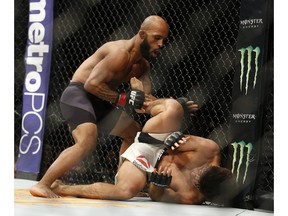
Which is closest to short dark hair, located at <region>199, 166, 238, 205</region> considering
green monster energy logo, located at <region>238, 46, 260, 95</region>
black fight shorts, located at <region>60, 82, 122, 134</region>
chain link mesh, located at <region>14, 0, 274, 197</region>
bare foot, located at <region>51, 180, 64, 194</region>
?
chain link mesh, located at <region>14, 0, 274, 197</region>

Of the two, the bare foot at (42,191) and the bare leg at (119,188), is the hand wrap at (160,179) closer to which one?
the bare leg at (119,188)

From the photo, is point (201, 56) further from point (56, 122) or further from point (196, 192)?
point (56, 122)

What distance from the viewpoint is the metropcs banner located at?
2.55m

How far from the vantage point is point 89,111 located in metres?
2.26

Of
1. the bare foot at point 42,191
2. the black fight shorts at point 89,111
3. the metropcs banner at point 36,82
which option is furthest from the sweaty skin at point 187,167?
the metropcs banner at point 36,82

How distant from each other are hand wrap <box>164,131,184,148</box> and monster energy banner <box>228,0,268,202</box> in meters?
0.22

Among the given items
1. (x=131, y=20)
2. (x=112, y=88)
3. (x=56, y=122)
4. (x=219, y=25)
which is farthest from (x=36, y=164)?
(x=219, y=25)

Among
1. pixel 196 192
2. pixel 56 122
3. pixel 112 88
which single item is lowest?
pixel 196 192

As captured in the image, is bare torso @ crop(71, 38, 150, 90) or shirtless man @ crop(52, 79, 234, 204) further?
bare torso @ crop(71, 38, 150, 90)

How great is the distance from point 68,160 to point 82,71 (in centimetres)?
40

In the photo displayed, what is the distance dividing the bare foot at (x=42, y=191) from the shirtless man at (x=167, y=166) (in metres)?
0.12

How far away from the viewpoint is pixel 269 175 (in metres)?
1.97

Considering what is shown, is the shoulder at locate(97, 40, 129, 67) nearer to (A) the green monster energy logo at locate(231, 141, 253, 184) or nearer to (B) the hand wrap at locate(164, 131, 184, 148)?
(B) the hand wrap at locate(164, 131, 184, 148)
